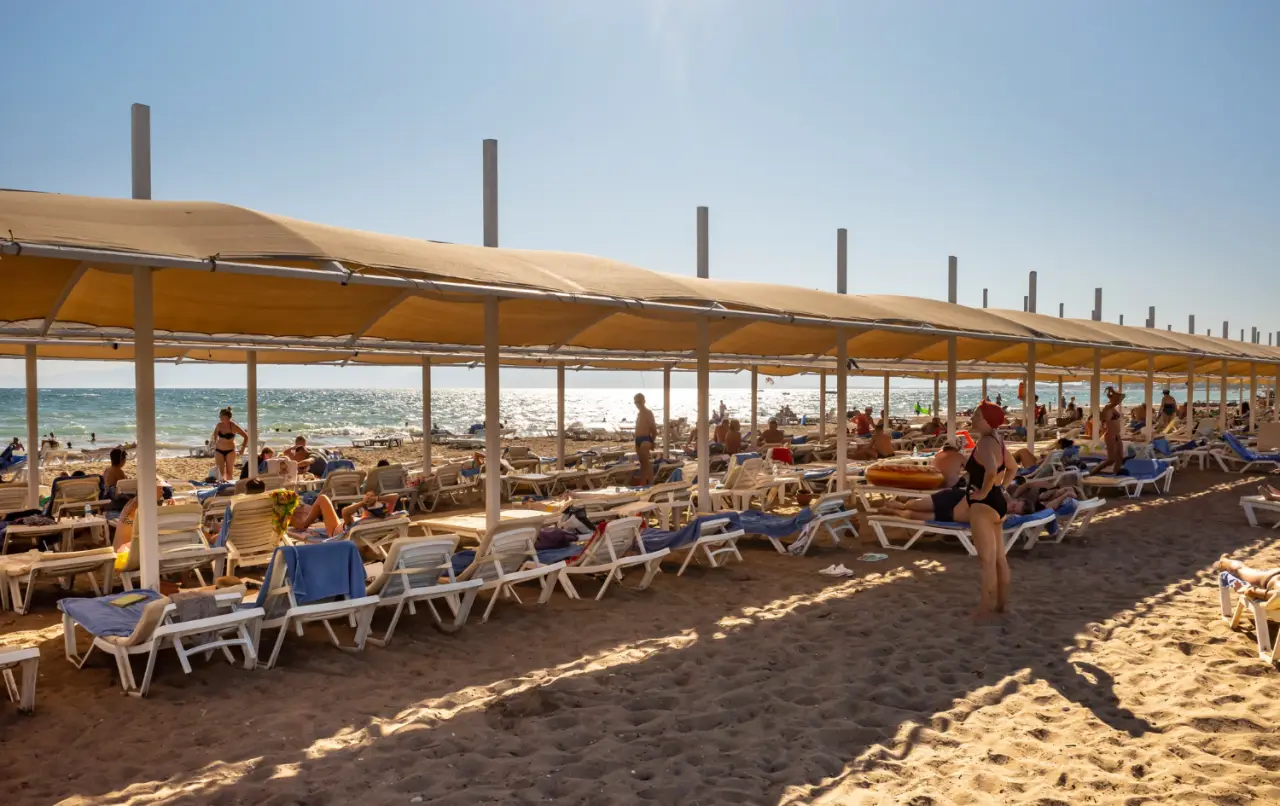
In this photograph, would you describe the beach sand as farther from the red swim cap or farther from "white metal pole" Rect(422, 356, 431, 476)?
"white metal pole" Rect(422, 356, 431, 476)

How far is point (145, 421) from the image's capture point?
4.41 metres

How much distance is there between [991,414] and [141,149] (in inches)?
210

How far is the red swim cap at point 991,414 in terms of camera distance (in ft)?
16.1

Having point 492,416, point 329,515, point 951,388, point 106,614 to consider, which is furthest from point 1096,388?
point 106,614

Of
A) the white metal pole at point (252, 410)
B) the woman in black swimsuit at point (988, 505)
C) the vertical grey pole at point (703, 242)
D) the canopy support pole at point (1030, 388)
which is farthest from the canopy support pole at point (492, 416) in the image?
the canopy support pole at point (1030, 388)

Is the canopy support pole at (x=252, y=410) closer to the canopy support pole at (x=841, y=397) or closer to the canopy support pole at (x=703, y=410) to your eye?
the canopy support pole at (x=703, y=410)

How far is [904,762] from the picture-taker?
3.32m

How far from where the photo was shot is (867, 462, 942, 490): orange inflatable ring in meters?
8.34

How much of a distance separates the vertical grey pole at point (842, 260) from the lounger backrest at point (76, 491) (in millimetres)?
8881

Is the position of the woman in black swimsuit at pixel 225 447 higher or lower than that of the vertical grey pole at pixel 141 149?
lower

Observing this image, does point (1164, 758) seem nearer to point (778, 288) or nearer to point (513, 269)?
point (513, 269)

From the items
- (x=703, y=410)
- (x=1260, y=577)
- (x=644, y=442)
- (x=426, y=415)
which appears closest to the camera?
(x=1260, y=577)

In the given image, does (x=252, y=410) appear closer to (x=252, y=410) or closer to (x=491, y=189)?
(x=252, y=410)

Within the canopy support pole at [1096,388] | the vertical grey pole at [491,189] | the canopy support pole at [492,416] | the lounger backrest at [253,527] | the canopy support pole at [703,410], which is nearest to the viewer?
the canopy support pole at [492,416]
